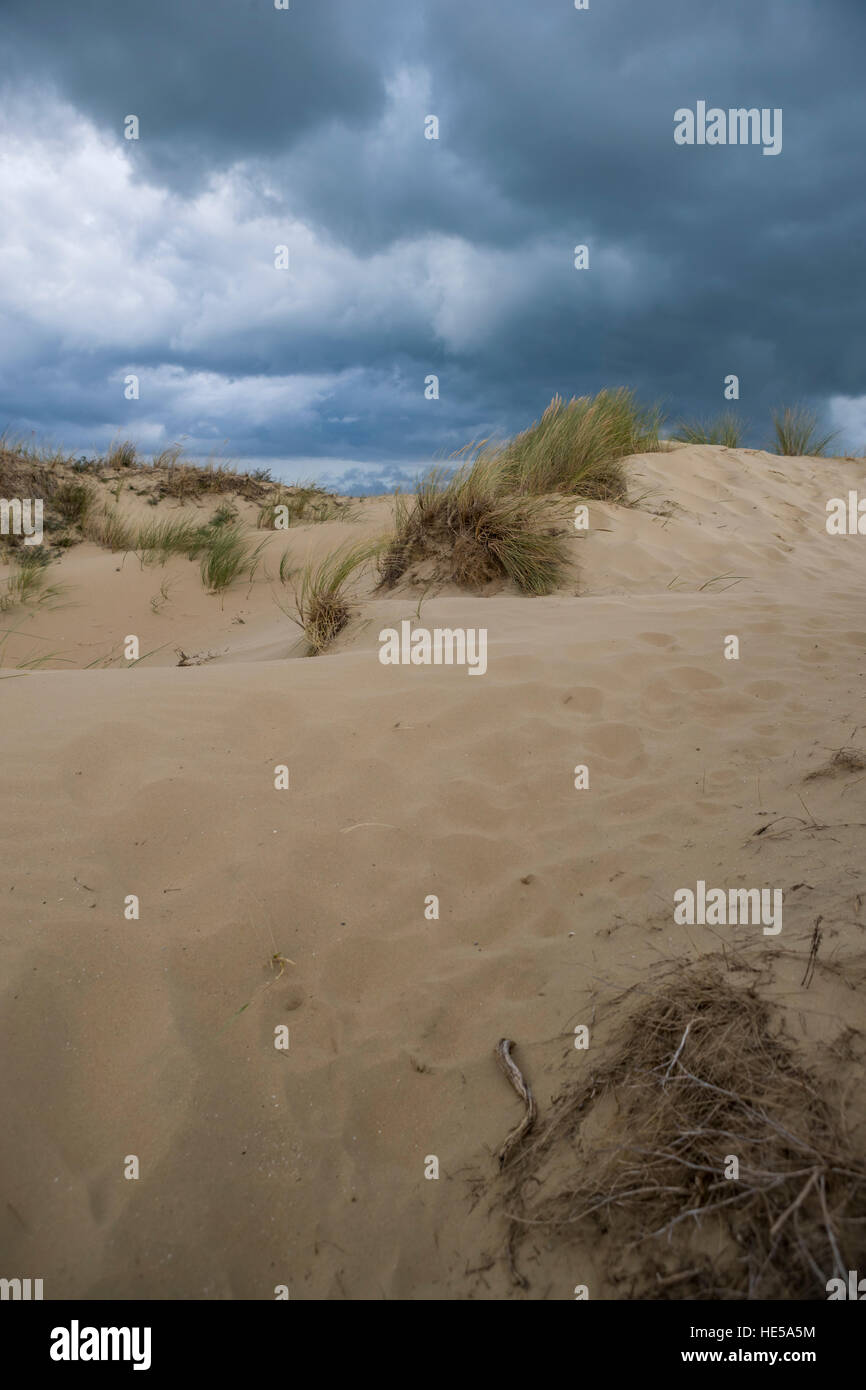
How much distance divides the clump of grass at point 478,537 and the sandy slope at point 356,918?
172cm

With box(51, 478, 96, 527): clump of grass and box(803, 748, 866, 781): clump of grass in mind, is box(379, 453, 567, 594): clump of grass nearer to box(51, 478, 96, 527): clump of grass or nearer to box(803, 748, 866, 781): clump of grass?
box(803, 748, 866, 781): clump of grass

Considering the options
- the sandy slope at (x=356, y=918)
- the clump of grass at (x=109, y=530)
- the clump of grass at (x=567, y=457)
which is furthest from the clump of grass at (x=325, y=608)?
the clump of grass at (x=109, y=530)

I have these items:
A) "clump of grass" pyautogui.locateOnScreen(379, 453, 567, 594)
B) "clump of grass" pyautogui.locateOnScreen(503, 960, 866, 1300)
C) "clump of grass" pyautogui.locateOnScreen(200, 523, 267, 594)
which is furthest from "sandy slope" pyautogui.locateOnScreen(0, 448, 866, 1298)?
"clump of grass" pyautogui.locateOnScreen(200, 523, 267, 594)

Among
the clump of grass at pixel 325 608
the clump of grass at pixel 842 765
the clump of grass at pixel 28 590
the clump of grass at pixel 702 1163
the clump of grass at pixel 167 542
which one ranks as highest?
the clump of grass at pixel 167 542

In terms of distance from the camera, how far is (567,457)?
787 centimetres

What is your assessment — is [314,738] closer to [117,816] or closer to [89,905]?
[117,816]

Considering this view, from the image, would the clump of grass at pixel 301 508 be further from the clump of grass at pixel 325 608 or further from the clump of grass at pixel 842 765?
the clump of grass at pixel 842 765

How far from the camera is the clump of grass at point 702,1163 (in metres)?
1.17

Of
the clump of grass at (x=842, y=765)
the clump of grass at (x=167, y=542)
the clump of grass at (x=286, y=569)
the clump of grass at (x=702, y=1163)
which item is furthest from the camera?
the clump of grass at (x=167, y=542)

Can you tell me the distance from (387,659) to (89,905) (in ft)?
7.12

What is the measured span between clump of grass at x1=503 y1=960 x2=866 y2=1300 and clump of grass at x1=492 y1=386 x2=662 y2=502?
5722 mm

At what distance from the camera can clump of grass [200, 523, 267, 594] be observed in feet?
27.6

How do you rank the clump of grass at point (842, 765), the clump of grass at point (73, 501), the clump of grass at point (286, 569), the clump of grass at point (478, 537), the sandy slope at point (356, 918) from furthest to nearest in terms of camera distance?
the clump of grass at point (73, 501) < the clump of grass at point (286, 569) < the clump of grass at point (478, 537) < the clump of grass at point (842, 765) < the sandy slope at point (356, 918)
